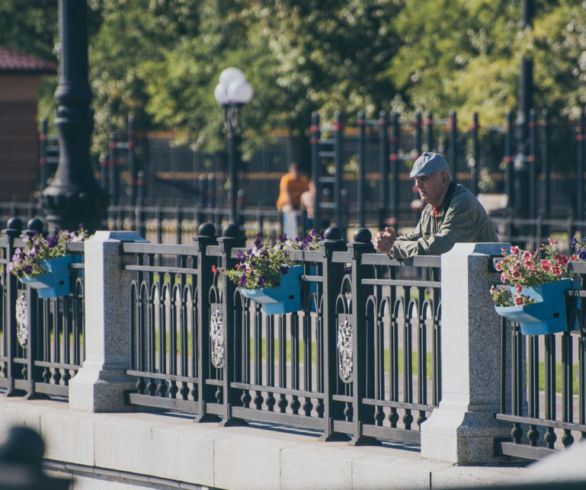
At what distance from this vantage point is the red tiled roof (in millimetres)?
34000

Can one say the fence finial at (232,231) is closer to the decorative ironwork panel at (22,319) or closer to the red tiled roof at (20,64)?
the decorative ironwork panel at (22,319)

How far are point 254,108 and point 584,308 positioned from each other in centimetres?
3552

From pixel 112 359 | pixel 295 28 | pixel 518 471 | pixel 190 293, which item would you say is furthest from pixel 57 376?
pixel 295 28

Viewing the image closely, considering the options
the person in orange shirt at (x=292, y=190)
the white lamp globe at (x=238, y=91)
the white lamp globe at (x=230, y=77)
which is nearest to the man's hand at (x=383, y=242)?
the white lamp globe at (x=238, y=91)

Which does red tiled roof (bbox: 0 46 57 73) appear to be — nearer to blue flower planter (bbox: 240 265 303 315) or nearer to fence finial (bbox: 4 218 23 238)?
fence finial (bbox: 4 218 23 238)

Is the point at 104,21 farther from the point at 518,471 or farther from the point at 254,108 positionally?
the point at 518,471

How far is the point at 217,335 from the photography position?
295 inches

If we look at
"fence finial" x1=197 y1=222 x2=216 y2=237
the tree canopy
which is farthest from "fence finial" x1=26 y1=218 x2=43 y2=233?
the tree canopy

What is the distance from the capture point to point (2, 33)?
47.7 m

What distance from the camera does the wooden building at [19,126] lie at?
34312 millimetres

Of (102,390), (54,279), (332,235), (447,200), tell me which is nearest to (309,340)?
(332,235)

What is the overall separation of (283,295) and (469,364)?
3.96 ft

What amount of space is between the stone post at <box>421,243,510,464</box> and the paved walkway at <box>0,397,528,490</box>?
0.38 ft

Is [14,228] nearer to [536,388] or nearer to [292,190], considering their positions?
[536,388]
